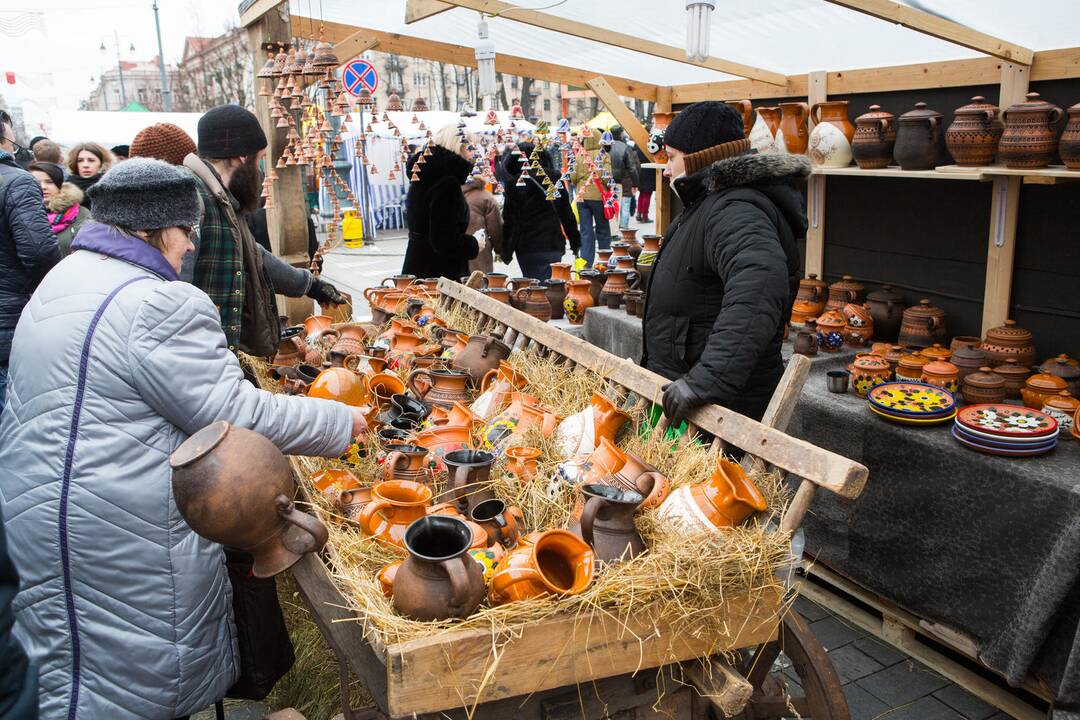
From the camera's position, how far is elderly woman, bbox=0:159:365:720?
173 cm

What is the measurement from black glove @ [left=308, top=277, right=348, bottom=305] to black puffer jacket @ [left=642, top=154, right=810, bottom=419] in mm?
1860

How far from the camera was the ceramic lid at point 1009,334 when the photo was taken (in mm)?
3424

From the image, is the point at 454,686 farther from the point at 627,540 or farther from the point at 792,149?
the point at 792,149

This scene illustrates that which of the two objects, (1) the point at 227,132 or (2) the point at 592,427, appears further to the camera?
(1) the point at 227,132

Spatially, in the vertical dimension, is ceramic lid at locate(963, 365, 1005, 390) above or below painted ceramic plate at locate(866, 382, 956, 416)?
above

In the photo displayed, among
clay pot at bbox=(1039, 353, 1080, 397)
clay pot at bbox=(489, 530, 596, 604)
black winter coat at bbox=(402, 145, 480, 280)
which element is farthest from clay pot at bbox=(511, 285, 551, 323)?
clay pot at bbox=(489, 530, 596, 604)

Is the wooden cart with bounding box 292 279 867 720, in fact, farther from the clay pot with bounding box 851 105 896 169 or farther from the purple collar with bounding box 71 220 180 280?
the clay pot with bounding box 851 105 896 169

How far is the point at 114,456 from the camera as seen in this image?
1.75 meters

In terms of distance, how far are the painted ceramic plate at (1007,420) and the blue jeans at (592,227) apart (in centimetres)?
719

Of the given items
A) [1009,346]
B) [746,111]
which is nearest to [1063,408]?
[1009,346]

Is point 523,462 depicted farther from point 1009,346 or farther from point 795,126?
point 795,126

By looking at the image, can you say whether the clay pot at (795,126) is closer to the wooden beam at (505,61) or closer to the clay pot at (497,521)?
the wooden beam at (505,61)

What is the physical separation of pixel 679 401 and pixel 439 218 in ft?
11.2

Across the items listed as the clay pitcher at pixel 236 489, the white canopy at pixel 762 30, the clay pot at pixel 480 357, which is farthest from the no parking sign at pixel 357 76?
the clay pitcher at pixel 236 489
